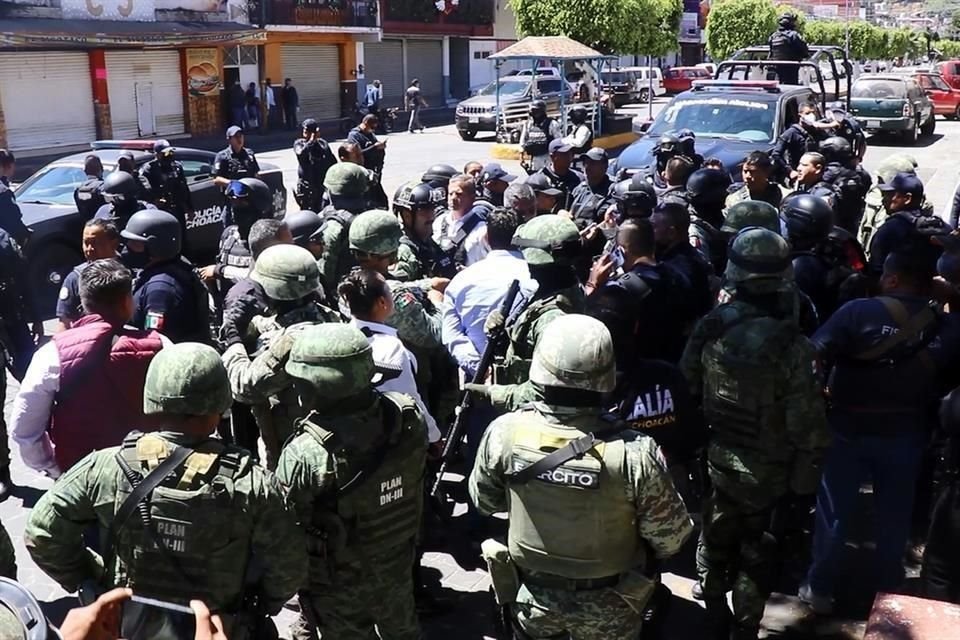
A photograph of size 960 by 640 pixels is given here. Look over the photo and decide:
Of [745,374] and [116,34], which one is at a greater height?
[116,34]

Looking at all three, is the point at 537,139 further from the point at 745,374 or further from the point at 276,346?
the point at 276,346

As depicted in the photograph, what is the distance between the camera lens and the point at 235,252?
6.15 metres

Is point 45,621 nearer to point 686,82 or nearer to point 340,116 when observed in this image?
point 340,116

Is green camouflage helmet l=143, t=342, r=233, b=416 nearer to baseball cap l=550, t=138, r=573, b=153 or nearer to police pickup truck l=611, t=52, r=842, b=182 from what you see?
baseball cap l=550, t=138, r=573, b=153

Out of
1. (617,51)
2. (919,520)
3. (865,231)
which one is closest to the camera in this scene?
(919,520)

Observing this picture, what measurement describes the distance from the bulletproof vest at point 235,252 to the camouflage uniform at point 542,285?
96.0 inches

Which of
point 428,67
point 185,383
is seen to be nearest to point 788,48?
point 185,383

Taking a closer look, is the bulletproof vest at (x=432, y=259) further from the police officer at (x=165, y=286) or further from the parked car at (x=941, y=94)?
the parked car at (x=941, y=94)

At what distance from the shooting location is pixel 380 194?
935 cm

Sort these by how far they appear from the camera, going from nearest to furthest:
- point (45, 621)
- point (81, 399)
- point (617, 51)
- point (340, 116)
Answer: point (45, 621), point (81, 399), point (617, 51), point (340, 116)

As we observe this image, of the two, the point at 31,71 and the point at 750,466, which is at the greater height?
the point at 31,71

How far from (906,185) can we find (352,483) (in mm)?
4802

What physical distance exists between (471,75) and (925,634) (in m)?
41.3

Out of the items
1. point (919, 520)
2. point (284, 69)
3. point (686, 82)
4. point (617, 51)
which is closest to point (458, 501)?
point (919, 520)
